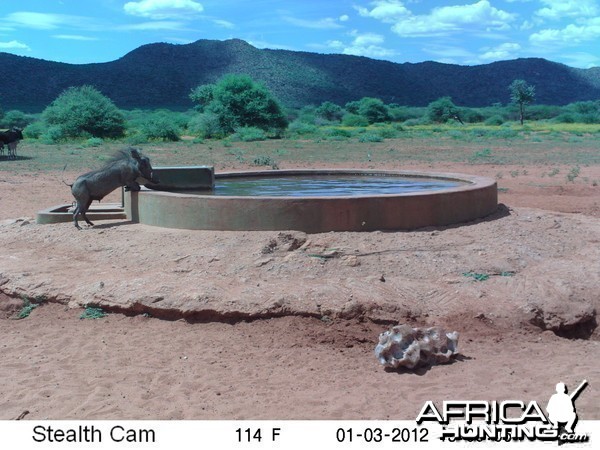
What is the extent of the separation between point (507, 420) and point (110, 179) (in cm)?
645

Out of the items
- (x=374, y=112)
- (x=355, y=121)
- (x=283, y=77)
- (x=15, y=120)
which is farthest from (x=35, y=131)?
(x=283, y=77)

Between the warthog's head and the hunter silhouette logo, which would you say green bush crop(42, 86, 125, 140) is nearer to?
the warthog's head

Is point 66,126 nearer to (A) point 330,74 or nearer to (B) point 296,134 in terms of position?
(B) point 296,134

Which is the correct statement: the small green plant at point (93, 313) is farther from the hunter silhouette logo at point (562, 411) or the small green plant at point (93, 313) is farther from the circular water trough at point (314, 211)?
the hunter silhouette logo at point (562, 411)

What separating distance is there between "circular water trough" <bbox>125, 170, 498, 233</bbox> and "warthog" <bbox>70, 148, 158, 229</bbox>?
1.39ft

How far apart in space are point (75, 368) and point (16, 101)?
77.2 meters

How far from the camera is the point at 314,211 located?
8531mm

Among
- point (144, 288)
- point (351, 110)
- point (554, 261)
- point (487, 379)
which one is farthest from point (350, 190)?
point (351, 110)

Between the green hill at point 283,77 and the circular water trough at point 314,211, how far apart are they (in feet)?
234

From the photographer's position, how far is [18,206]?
47.5 ft

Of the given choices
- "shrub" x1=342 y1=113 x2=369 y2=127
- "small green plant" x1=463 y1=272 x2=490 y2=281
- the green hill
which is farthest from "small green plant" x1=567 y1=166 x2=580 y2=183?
the green hill

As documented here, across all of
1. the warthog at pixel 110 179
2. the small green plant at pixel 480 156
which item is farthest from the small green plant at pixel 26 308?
the small green plant at pixel 480 156

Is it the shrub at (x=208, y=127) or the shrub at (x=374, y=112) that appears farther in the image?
the shrub at (x=374, y=112)

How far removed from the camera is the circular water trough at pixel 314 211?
8539 mm
